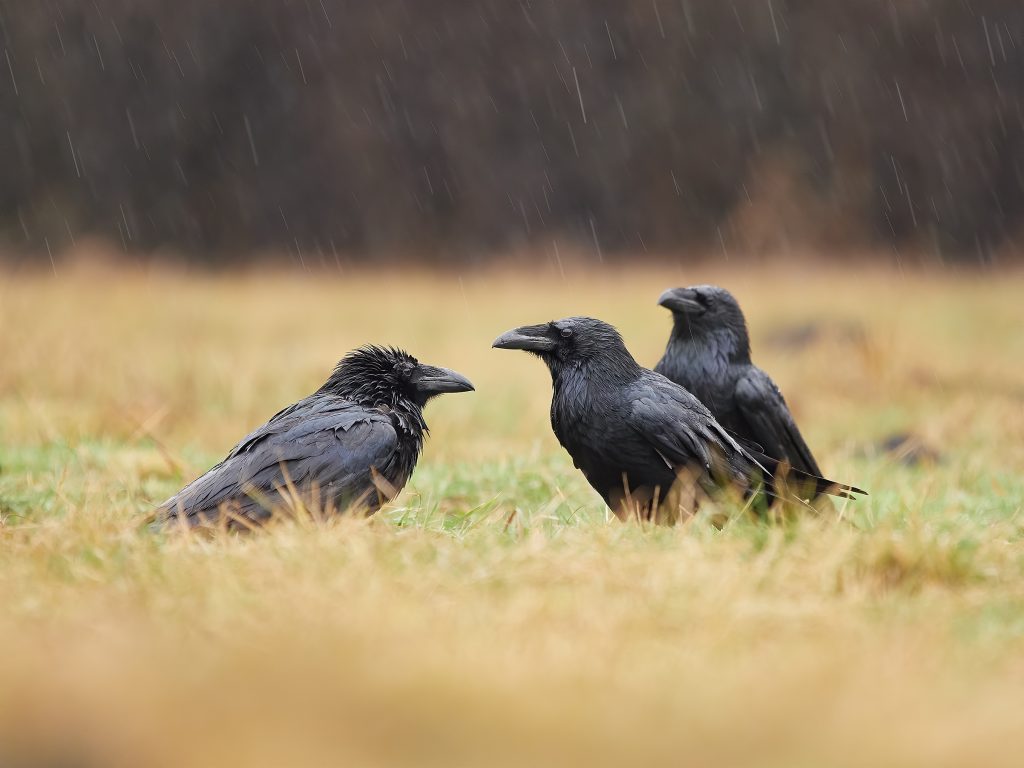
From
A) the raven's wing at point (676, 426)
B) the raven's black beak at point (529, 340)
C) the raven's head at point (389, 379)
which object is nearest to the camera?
the raven's wing at point (676, 426)

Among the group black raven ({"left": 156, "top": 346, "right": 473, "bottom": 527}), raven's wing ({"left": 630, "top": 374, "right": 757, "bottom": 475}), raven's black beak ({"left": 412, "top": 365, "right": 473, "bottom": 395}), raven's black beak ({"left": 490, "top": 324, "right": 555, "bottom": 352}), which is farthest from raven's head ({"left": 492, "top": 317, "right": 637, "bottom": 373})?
black raven ({"left": 156, "top": 346, "right": 473, "bottom": 527})

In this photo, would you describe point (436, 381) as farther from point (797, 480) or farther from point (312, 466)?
point (797, 480)

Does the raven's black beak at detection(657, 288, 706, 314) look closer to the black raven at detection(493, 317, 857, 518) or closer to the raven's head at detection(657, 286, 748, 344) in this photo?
the raven's head at detection(657, 286, 748, 344)

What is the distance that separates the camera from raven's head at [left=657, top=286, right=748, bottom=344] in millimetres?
4754

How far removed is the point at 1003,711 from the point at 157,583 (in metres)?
2.07

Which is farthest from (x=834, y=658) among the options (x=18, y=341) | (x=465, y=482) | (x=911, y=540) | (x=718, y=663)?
(x=18, y=341)

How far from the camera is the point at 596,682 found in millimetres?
2383

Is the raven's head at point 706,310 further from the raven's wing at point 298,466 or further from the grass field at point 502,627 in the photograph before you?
the raven's wing at point 298,466

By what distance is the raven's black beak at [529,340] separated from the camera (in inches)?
167

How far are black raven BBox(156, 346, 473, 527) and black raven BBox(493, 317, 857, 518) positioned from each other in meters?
0.58

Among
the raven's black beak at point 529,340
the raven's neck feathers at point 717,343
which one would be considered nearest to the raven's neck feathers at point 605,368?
the raven's black beak at point 529,340

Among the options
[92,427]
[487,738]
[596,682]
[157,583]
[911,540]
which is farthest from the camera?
[92,427]

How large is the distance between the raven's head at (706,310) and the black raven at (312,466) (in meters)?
1.25

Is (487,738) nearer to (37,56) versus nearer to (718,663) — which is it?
(718,663)
